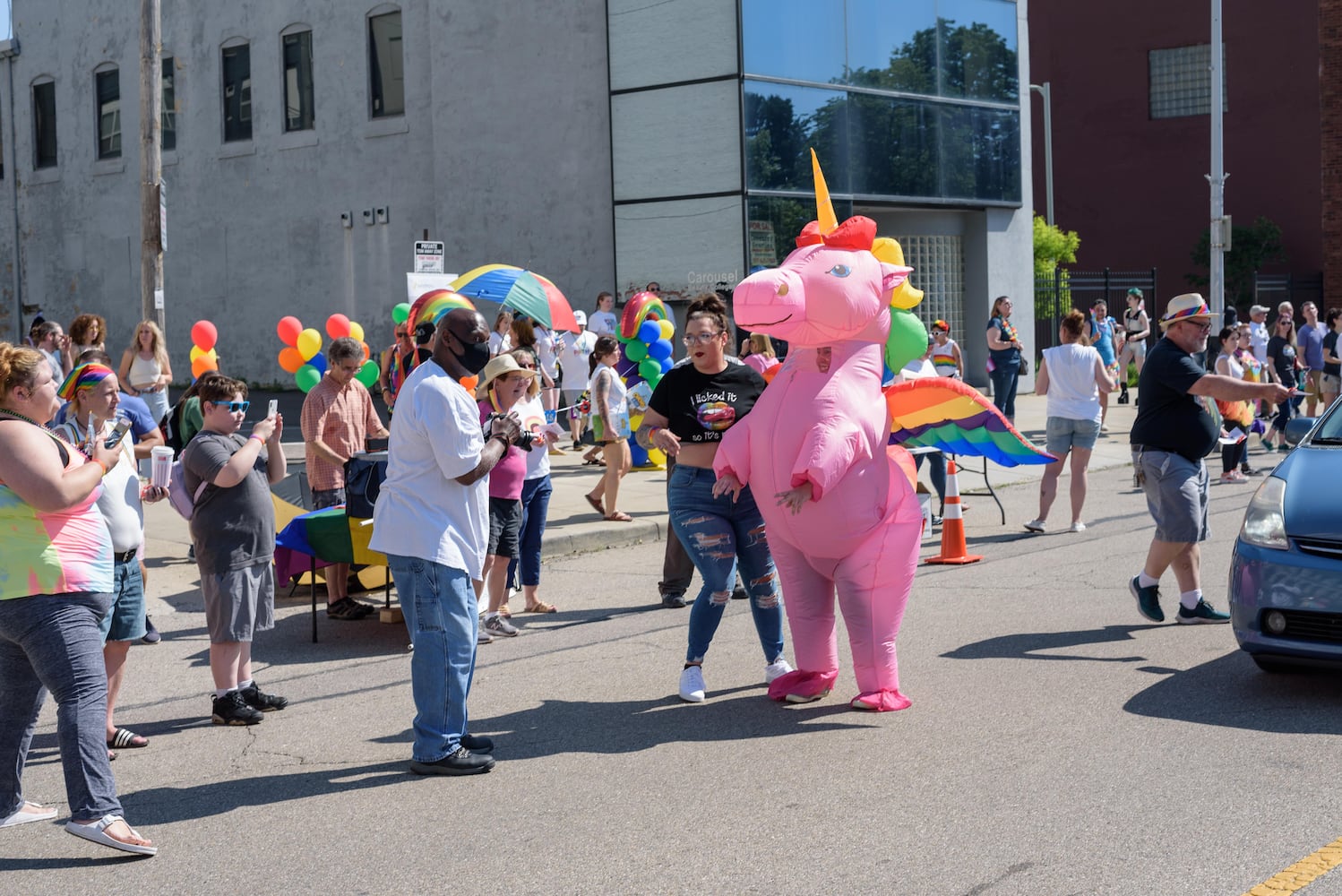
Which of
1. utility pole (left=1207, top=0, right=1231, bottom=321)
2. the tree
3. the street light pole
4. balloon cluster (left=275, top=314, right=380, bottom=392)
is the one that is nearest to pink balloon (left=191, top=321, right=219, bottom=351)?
balloon cluster (left=275, top=314, right=380, bottom=392)

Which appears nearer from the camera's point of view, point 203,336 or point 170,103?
point 203,336

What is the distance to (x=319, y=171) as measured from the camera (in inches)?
1086

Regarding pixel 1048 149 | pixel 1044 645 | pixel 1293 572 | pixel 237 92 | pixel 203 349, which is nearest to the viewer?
pixel 1293 572

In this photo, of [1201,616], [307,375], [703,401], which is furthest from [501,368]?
[307,375]

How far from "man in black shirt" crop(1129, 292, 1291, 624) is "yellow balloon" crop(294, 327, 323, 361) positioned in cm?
634

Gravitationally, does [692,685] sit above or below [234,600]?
below

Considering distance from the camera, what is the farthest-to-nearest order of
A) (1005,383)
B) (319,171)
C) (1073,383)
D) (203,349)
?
(319,171)
(1005,383)
(203,349)
(1073,383)

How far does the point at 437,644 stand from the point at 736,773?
1286 mm

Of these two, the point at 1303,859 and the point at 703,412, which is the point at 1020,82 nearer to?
the point at 703,412

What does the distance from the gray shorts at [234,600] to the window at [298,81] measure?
22.4 m

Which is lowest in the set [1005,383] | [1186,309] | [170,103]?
[1005,383]

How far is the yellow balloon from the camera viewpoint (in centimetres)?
1143

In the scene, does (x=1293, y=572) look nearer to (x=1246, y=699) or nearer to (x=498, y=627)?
(x=1246, y=699)

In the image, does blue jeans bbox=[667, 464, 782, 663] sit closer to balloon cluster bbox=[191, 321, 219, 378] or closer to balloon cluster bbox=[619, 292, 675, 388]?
balloon cluster bbox=[191, 321, 219, 378]
